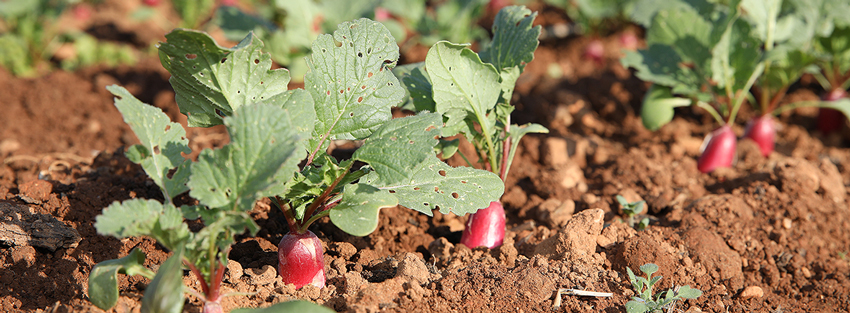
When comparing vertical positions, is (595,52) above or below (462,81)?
below

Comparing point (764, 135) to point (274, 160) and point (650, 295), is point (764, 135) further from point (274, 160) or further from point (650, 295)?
point (274, 160)

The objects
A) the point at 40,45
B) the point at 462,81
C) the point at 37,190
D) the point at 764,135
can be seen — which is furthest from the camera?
the point at 40,45

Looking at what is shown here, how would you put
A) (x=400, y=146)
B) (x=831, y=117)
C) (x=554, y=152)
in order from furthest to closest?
(x=831, y=117), (x=554, y=152), (x=400, y=146)

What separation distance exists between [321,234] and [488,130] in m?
0.77

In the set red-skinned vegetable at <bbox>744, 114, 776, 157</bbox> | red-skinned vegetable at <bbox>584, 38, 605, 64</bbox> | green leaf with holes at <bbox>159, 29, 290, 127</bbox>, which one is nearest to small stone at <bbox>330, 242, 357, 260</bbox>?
green leaf with holes at <bbox>159, 29, 290, 127</bbox>

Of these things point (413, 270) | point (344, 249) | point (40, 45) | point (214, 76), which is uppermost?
point (214, 76)

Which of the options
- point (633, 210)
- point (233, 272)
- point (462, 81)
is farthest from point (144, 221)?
point (633, 210)

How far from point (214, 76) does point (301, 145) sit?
0.42m

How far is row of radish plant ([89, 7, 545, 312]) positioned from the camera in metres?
1.53

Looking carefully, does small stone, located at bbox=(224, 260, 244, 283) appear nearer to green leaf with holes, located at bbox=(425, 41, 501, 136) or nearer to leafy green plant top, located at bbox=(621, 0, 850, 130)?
green leaf with holes, located at bbox=(425, 41, 501, 136)

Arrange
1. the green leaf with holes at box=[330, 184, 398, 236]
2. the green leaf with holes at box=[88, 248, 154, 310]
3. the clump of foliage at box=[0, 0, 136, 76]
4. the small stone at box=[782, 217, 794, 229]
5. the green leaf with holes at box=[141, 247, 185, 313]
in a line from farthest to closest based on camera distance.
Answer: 1. the clump of foliage at box=[0, 0, 136, 76]
2. the small stone at box=[782, 217, 794, 229]
3. the green leaf with holes at box=[330, 184, 398, 236]
4. the green leaf with holes at box=[88, 248, 154, 310]
5. the green leaf with holes at box=[141, 247, 185, 313]

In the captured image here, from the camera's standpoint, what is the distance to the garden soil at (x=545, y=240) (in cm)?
186

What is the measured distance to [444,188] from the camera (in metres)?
1.91

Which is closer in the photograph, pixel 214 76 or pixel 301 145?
pixel 301 145
